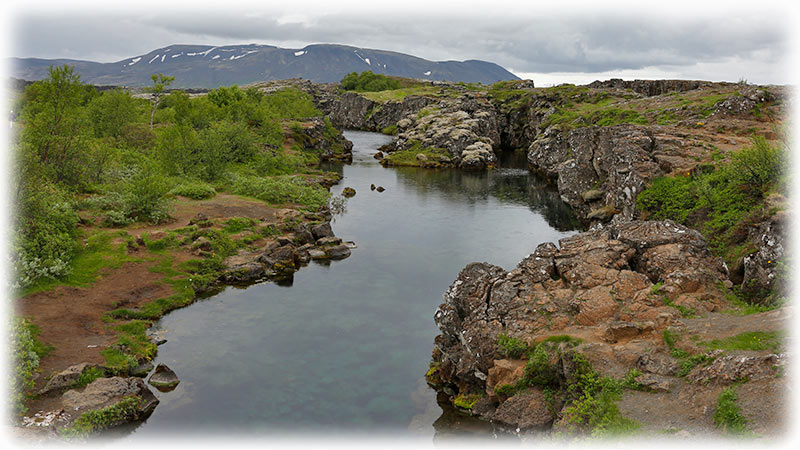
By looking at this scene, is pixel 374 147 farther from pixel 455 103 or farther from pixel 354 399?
pixel 354 399

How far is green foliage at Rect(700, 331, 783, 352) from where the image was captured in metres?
19.3

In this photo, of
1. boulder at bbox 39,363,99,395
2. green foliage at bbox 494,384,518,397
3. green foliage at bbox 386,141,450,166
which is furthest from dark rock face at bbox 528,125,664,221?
boulder at bbox 39,363,99,395

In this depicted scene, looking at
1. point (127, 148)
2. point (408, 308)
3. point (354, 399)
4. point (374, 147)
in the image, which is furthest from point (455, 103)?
point (354, 399)

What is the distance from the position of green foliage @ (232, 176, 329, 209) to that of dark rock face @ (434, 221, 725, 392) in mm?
39352

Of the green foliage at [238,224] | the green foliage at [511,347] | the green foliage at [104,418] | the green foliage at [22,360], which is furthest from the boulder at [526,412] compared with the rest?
the green foliage at [238,224]

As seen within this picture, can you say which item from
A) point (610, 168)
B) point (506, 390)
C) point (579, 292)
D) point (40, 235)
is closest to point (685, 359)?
point (579, 292)

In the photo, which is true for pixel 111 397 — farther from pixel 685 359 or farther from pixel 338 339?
pixel 685 359

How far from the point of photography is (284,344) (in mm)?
32844

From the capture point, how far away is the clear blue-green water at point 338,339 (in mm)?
25844

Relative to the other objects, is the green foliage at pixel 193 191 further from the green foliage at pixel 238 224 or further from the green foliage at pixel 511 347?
the green foliage at pixel 511 347

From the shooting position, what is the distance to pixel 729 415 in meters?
16.6

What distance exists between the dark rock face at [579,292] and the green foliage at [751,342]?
2.43m

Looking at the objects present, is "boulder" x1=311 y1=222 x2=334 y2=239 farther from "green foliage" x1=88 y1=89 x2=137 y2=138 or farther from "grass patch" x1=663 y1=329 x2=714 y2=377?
"green foliage" x1=88 y1=89 x2=137 y2=138

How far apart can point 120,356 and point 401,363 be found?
53.0 feet
